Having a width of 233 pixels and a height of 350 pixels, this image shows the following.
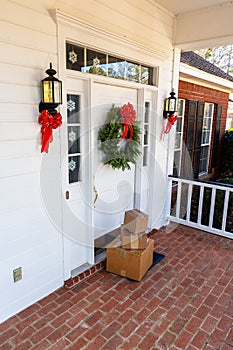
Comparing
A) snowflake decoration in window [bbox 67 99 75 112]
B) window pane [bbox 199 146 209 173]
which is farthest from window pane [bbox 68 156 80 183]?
window pane [bbox 199 146 209 173]

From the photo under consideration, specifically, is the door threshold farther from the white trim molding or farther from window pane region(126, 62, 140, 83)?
the white trim molding

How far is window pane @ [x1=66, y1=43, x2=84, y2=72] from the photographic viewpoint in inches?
94.9

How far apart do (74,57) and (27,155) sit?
1090 mm

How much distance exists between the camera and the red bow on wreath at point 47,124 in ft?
7.06

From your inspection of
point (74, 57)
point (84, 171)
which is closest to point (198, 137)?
point (84, 171)

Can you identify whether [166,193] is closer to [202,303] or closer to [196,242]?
[196,242]

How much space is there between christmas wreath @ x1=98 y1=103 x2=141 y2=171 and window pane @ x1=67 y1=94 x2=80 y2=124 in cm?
37

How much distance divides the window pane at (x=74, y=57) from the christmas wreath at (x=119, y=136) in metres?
0.65

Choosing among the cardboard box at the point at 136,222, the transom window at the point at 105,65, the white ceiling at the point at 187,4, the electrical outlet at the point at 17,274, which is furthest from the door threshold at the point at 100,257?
the white ceiling at the point at 187,4

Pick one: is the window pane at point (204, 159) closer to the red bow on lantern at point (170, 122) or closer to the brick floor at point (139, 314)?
the red bow on lantern at point (170, 122)

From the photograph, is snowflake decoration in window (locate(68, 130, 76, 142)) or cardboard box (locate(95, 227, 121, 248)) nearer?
snowflake decoration in window (locate(68, 130, 76, 142))

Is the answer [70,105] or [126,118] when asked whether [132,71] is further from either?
[70,105]

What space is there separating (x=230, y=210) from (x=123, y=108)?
134 inches

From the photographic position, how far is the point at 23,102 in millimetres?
2066
